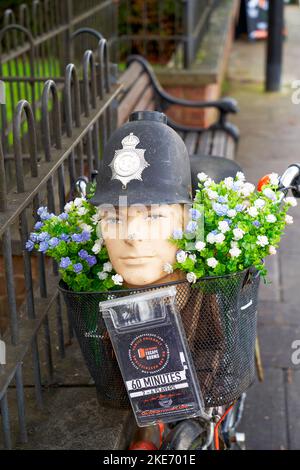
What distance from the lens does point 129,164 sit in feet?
7.05

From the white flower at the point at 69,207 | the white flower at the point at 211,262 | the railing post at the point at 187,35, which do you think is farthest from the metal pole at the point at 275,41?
the white flower at the point at 211,262

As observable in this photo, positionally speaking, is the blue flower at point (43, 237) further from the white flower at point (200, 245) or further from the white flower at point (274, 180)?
the white flower at point (274, 180)

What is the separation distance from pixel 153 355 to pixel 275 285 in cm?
293

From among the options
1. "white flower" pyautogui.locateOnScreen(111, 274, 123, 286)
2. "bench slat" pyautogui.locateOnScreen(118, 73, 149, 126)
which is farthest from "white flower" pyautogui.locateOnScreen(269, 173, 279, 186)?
"bench slat" pyautogui.locateOnScreen(118, 73, 149, 126)

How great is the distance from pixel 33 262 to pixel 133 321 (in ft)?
7.13

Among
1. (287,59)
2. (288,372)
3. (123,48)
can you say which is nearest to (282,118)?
(123,48)

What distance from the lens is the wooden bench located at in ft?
16.7

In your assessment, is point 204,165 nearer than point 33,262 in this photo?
Yes

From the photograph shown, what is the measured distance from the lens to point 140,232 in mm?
2225

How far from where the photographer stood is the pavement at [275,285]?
362cm

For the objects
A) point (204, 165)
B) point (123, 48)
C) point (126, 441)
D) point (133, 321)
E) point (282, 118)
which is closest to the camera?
point (133, 321)

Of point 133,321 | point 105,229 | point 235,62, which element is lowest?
point 235,62

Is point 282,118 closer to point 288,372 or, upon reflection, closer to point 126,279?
point 288,372

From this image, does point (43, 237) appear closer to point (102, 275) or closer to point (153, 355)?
point (102, 275)
